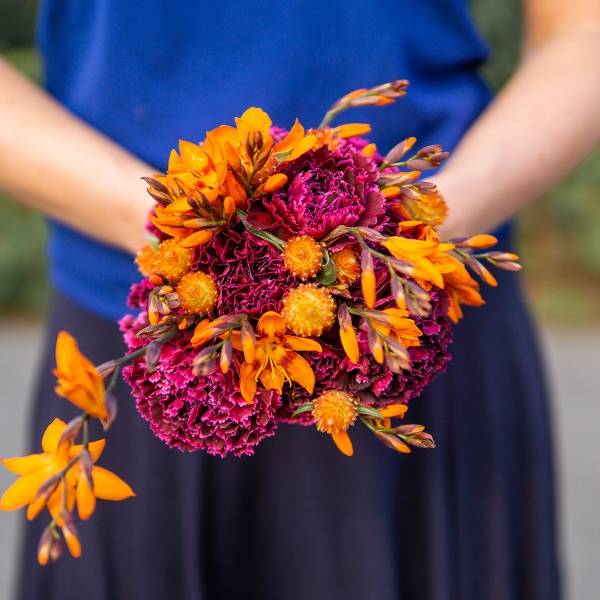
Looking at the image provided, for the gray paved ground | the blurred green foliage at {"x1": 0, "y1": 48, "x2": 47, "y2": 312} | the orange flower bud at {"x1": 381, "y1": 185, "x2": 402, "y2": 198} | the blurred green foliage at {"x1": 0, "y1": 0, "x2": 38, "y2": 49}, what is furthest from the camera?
the blurred green foliage at {"x1": 0, "y1": 48, "x2": 47, "y2": 312}

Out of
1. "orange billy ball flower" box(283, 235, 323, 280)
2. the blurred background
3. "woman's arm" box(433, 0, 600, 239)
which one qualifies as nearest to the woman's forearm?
"woman's arm" box(433, 0, 600, 239)

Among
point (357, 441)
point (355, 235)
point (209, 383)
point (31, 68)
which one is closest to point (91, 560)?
point (357, 441)

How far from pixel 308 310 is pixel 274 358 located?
0.15 ft

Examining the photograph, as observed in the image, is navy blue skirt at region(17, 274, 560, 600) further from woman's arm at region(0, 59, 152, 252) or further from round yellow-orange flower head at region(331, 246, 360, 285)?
round yellow-orange flower head at region(331, 246, 360, 285)

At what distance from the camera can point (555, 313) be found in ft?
14.2

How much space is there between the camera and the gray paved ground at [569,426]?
260 cm

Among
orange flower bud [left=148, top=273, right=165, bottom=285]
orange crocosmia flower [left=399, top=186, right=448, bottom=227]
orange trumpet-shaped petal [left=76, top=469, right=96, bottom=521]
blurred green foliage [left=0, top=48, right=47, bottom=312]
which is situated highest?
blurred green foliage [left=0, top=48, right=47, bottom=312]

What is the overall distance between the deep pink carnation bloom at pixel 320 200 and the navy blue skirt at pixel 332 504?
1.33ft

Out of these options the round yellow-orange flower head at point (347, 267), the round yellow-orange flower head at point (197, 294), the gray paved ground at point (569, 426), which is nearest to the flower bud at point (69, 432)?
the round yellow-orange flower head at point (197, 294)

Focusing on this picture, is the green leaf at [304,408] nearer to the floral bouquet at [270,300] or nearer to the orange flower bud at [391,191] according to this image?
the floral bouquet at [270,300]

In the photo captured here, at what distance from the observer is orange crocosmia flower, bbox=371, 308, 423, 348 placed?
1.96 ft

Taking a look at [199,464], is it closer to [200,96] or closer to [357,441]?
[357,441]

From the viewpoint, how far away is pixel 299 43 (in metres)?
0.93

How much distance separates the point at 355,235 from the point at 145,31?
451 mm
